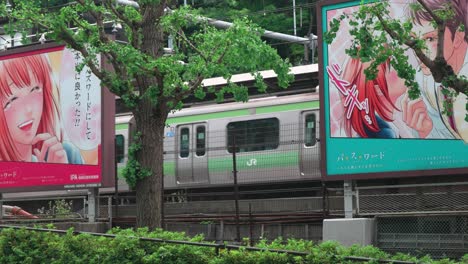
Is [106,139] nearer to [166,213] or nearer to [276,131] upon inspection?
[166,213]

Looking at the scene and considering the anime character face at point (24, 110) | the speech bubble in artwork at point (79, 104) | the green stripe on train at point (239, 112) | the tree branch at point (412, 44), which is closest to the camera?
the tree branch at point (412, 44)

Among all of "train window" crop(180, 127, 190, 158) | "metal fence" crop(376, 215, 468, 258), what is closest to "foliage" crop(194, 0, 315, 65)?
"train window" crop(180, 127, 190, 158)

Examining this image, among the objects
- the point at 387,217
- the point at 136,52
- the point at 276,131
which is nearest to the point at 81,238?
the point at 136,52

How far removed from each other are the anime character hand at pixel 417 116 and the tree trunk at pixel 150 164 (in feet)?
15.8

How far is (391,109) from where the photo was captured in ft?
49.3

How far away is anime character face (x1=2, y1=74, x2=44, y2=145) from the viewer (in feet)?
66.0

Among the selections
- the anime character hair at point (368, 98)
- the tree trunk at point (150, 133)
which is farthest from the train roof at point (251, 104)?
the tree trunk at point (150, 133)

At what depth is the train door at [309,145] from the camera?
20.3 m

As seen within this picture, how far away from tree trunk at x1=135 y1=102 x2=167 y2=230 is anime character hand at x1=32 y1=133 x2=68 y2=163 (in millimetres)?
6608

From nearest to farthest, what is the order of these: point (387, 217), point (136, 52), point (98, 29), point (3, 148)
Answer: point (136, 52)
point (98, 29)
point (387, 217)
point (3, 148)

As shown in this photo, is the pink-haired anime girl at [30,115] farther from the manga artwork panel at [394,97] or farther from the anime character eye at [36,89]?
the manga artwork panel at [394,97]

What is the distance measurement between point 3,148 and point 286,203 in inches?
327

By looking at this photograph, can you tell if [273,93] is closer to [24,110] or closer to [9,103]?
[24,110]

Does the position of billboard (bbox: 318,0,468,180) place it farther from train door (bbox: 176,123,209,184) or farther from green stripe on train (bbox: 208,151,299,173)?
train door (bbox: 176,123,209,184)
